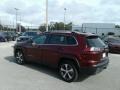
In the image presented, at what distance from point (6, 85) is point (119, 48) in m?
11.2

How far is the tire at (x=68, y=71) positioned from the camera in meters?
6.66

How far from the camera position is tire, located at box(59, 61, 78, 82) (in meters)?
6.66

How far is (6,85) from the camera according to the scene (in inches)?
239

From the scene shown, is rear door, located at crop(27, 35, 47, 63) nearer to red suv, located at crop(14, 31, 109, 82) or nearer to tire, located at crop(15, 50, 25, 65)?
red suv, located at crop(14, 31, 109, 82)

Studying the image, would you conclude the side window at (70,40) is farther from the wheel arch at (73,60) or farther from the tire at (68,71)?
the tire at (68,71)

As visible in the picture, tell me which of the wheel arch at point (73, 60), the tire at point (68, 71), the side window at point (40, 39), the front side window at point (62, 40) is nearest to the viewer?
the wheel arch at point (73, 60)

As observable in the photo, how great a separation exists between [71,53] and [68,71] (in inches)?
26.4

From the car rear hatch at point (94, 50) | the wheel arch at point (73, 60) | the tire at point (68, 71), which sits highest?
the car rear hatch at point (94, 50)

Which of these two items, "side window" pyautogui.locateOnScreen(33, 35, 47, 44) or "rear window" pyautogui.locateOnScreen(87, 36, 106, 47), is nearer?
"rear window" pyautogui.locateOnScreen(87, 36, 106, 47)

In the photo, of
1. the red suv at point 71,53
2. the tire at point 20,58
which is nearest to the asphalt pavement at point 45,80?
the red suv at point 71,53

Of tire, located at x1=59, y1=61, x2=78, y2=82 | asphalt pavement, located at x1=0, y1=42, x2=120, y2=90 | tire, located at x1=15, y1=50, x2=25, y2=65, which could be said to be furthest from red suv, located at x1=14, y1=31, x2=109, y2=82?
tire, located at x1=15, y1=50, x2=25, y2=65

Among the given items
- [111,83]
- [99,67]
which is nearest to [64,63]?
[99,67]

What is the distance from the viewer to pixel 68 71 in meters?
6.82

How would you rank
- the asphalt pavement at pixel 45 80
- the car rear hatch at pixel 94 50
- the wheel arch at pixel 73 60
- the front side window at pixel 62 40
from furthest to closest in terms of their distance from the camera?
1. the front side window at pixel 62 40
2. the wheel arch at pixel 73 60
3. the car rear hatch at pixel 94 50
4. the asphalt pavement at pixel 45 80
